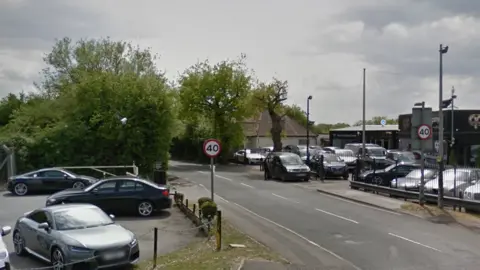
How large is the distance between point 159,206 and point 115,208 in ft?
4.99

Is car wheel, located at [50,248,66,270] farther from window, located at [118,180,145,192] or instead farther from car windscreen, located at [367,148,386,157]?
car windscreen, located at [367,148,386,157]

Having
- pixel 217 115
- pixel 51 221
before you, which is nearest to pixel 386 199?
pixel 51 221

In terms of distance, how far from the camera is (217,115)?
2152 inches

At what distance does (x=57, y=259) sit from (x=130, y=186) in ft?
28.0

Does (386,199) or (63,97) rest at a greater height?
(63,97)

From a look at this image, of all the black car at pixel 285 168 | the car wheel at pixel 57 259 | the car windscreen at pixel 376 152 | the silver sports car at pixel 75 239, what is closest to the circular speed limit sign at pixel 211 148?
the silver sports car at pixel 75 239

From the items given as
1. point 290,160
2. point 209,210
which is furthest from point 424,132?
point 290,160

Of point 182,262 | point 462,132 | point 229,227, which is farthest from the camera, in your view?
point 462,132

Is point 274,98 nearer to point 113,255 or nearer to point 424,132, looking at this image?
point 424,132

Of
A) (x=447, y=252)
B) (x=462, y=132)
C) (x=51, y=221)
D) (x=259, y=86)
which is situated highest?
(x=259, y=86)

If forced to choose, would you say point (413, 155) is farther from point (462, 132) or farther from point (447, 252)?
point (447, 252)

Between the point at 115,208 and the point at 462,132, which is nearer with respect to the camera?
the point at 115,208

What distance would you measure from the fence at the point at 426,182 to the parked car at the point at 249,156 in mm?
23132

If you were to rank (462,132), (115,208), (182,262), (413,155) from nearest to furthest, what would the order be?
(182,262) → (115,208) → (413,155) → (462,132)
